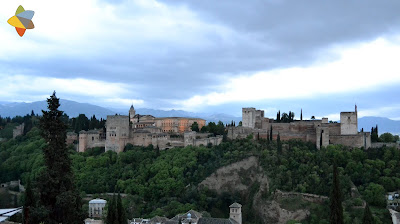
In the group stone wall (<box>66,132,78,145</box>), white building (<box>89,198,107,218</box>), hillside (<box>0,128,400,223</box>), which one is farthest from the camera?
stone wall (<box>66,132,78,145</box>)

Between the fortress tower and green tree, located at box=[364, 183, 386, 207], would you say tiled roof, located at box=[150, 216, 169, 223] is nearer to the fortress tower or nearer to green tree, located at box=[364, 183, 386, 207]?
green tree, located at box=[364, 183, 386, 207]

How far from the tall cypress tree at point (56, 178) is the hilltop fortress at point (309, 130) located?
35708 millimetres

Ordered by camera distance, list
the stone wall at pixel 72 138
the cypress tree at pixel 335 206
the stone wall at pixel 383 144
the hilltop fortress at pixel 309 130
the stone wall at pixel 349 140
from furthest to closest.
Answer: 1. the stone wall at pixel 72 138
2. the hilltop fortress at pixel 309 130
3. the stone wall at pixel 349 140
4. the stone wall at pixel 383 144
5. the cypress tree at pixel 335 206

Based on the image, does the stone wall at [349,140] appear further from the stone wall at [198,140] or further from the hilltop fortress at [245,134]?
the stone wall at [198,140]

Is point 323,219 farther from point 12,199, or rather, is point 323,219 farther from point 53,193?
point 12,199

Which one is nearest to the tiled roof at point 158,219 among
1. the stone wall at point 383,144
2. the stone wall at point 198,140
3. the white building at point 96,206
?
the white building at point 96,206

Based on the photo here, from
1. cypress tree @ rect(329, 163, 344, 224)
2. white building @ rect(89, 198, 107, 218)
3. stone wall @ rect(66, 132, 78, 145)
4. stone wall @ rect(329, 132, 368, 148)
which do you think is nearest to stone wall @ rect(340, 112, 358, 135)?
stone wall @ rect(329, 132, 368, 148)

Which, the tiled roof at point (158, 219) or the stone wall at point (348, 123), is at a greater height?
the stone wall at point (348, 123)

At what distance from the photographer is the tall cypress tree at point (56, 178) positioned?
12477 millimetres

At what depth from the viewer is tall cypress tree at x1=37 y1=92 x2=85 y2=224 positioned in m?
12.5

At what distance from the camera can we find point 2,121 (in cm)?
7594

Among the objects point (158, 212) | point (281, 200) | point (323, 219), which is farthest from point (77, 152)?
point (323, 219)

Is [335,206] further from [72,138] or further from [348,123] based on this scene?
[72,138]

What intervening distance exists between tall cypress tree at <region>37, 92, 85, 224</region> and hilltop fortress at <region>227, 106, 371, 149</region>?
35.7 m
